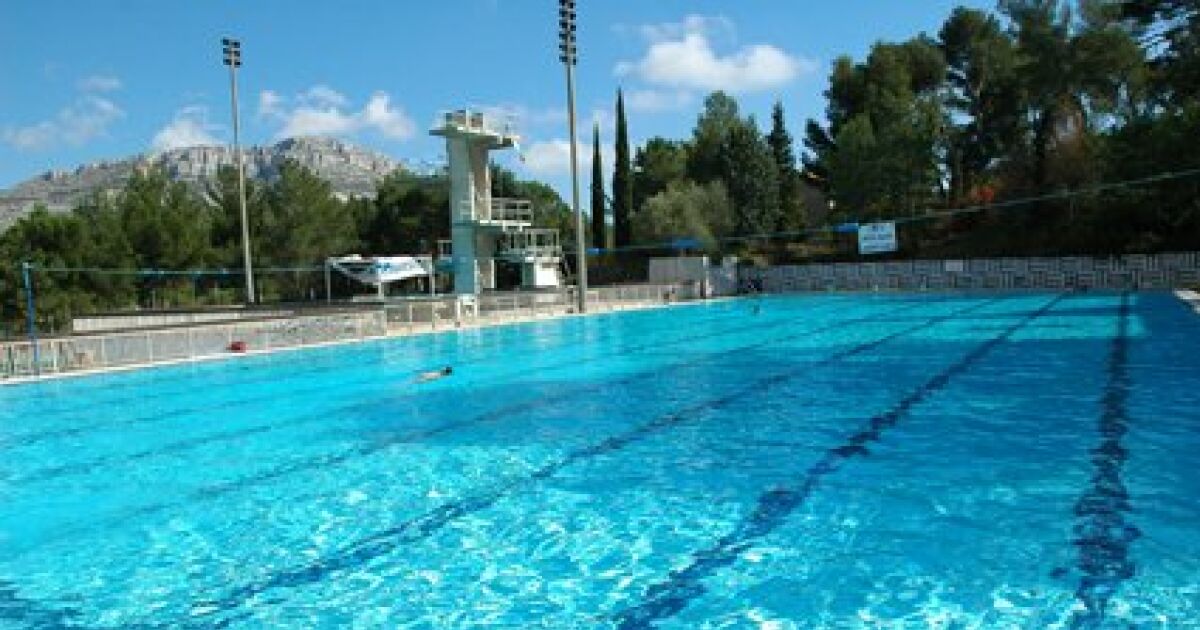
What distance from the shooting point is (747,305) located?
35000mm

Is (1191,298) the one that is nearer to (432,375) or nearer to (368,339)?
(432,375)

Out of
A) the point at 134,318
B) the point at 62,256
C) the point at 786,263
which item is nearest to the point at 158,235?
the point at 62,256

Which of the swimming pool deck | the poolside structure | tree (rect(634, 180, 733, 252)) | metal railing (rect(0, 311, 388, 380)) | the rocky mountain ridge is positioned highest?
the rocky mountain ridge

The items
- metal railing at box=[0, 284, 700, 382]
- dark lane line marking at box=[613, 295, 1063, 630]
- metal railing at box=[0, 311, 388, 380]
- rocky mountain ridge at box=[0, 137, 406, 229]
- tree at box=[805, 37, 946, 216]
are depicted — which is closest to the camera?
dark lane line marking at box=[613, 295, 1063, 630]

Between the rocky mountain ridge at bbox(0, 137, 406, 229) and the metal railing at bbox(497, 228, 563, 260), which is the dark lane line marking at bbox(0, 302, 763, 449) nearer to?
the metal railing at bbox(497, 228, 563, 260)

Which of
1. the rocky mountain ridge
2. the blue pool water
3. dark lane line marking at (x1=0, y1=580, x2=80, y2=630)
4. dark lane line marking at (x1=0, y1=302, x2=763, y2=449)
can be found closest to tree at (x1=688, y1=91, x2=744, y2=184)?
dark lane line marking at (x1=0, y1=302, x2=763, y2=449)

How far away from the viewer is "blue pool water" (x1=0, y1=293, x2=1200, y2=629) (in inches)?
195

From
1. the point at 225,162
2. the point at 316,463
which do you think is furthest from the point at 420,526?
the point at 225,162

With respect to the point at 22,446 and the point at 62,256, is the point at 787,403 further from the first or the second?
the point at 62,256

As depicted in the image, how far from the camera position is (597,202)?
49188 millimetres

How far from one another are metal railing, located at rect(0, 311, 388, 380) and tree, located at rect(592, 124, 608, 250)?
81.7 feet

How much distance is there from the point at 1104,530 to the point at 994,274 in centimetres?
3405

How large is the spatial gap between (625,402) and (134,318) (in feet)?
74.2

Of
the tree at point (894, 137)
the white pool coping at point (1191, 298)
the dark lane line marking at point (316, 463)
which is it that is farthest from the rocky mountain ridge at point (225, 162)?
the dark lane line marking at point (316, 463)
